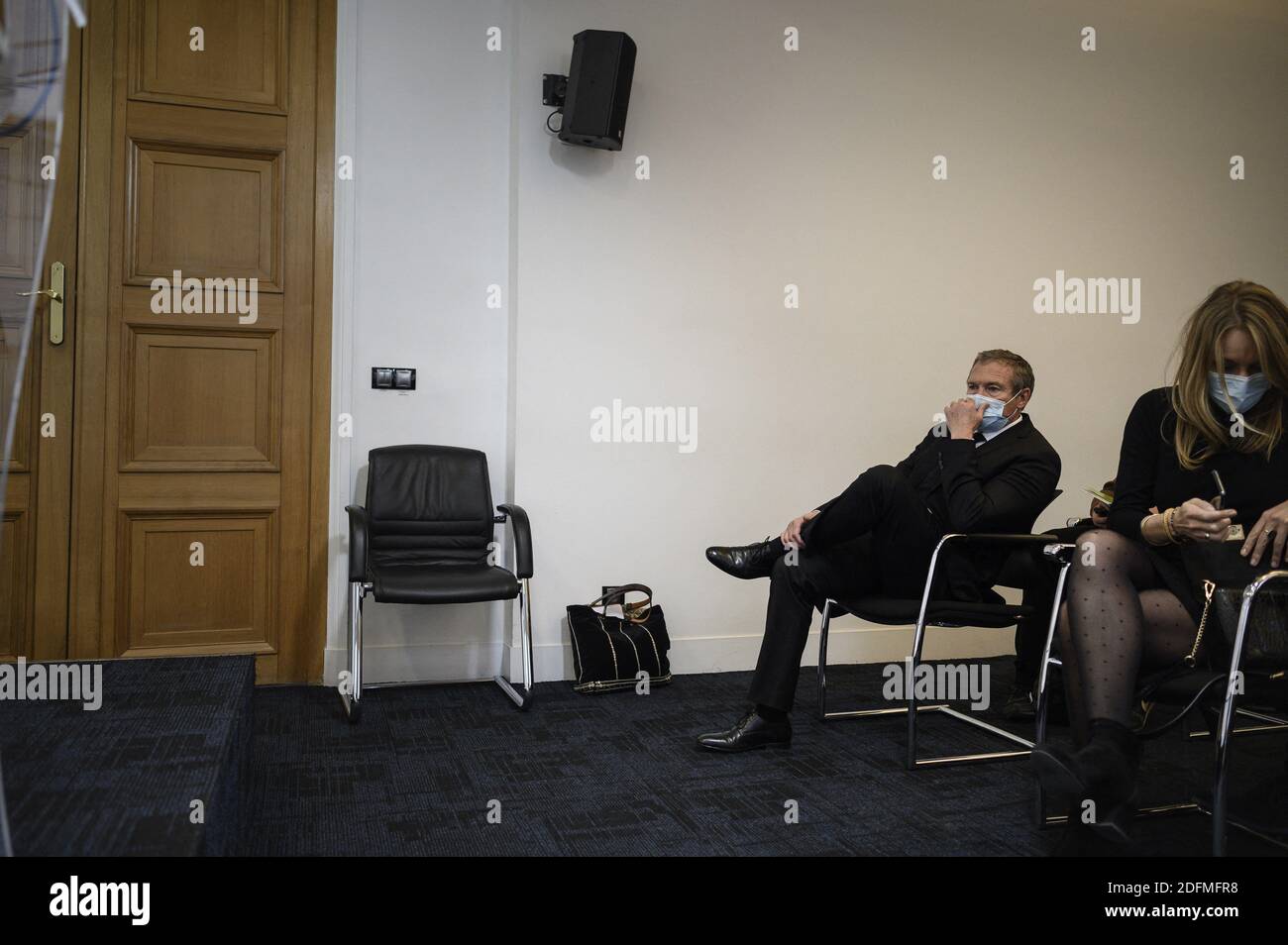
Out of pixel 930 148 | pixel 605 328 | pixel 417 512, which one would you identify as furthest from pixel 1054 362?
pixel 417 512

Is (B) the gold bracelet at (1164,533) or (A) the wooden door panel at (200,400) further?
(A) the wooden door panel at (200,400)

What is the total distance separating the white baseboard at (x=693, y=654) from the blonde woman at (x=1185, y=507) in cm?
192

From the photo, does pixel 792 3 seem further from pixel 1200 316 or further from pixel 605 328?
pixel 1200 316

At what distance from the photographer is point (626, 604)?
152 inches

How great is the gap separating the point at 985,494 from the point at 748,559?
712 mm

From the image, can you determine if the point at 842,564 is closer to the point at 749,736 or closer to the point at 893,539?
the point at 893,539

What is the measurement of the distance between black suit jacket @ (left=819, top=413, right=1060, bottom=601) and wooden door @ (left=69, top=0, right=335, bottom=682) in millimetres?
2024

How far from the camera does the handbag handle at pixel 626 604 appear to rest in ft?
12.5

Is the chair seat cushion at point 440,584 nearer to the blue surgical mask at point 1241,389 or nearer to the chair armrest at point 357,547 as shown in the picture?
the chair armrest at point 357,547

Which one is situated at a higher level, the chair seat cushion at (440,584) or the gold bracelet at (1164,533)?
the gold bracelet at (1164,533)

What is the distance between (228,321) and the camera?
3.60 metres

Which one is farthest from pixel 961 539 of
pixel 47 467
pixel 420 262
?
pixel 47 467

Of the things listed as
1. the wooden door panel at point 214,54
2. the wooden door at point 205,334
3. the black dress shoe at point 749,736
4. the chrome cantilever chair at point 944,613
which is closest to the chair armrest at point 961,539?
the chrome cantilever chair at point 944,613

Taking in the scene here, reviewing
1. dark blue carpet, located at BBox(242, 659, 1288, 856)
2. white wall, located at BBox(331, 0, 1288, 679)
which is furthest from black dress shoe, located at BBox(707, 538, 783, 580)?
white wall, located at BBox(331, 0, 1288, 679)
